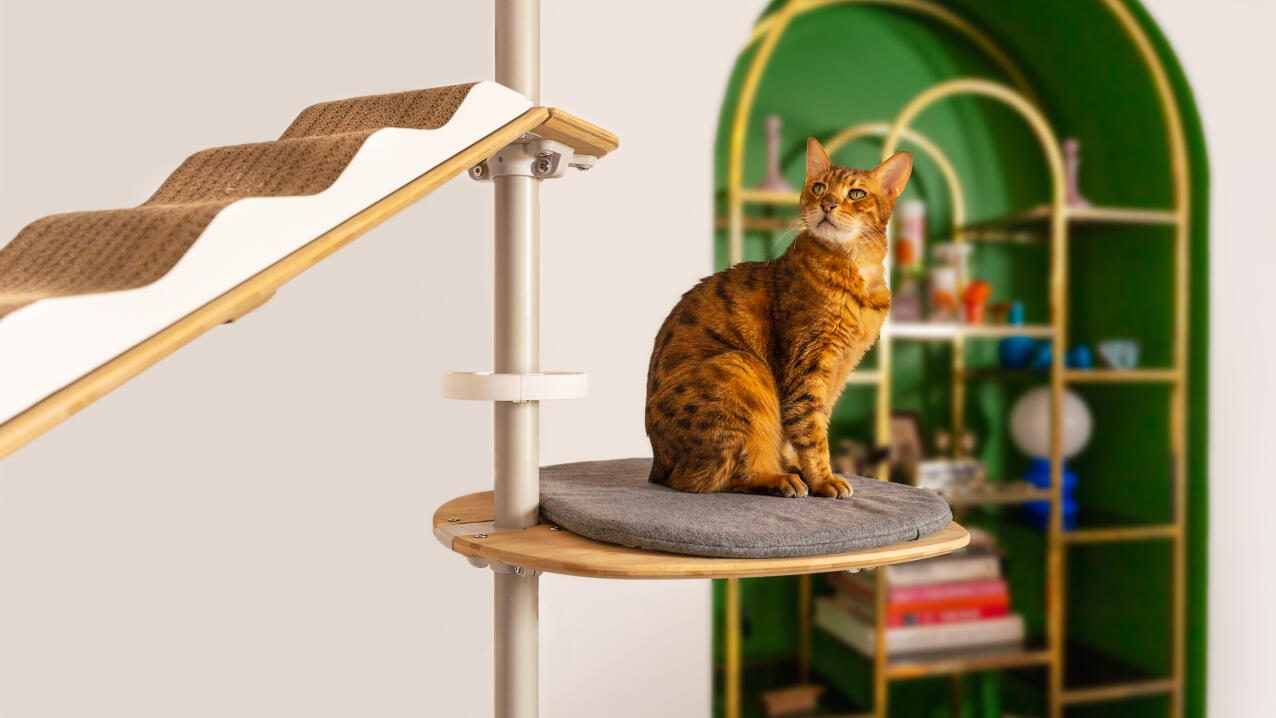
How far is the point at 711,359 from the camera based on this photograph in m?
0.98

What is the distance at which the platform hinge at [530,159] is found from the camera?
938mm

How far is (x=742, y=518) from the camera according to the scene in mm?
801

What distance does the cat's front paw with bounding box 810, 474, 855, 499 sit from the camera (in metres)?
0.94

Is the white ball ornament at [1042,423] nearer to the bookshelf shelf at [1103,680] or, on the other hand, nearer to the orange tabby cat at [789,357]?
the bookshelf shelf at [1103,680]

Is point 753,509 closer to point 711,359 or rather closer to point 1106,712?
point 711,359

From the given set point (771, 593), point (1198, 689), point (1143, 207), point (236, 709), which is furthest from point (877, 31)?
point (236, 709)

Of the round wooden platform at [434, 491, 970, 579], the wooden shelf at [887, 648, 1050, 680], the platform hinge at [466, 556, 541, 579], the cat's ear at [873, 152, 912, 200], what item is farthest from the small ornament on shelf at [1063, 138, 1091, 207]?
the platform hinge at [466, 556, 541, 579]

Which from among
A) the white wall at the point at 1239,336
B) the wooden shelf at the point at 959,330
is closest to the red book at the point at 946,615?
the white wall at the point at 1239,336

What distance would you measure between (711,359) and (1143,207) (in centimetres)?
197

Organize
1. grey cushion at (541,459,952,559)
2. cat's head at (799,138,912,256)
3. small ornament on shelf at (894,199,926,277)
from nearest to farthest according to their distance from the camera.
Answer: grey cushion at (541,459,952,559), cat's head at (799,138,912,256), small ornament on shelf at (894,199,926,277)

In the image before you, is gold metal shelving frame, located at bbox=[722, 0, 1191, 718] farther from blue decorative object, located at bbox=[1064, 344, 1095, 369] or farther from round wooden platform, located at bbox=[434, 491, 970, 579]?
round wooden platform, located at bbox=[434, 491, 970, 579]

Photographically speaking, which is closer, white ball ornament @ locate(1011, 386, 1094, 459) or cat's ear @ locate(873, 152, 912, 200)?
cat's ear @ locate(873, 152, 912, 200)

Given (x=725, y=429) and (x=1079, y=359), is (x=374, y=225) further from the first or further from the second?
(x=1079, y=359)

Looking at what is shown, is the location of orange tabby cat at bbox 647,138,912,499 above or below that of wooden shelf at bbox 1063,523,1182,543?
above
